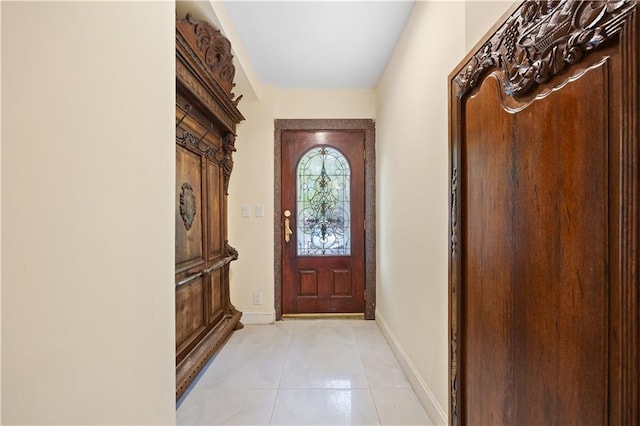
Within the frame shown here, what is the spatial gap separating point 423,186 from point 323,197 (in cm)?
155

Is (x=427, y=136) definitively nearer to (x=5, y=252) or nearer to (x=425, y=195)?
(x=425, y=195)

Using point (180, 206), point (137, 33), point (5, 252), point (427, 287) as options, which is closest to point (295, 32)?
point (180, 206)

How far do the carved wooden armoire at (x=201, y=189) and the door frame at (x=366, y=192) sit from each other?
531 mm

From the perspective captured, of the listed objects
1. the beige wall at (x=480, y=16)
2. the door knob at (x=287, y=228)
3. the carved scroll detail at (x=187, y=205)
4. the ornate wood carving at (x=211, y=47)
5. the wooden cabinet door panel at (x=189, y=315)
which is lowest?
the wooden cabinet door panel at (x=189, y=315)

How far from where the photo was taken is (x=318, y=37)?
2174 millimetres

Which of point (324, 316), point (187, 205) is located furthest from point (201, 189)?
point (324, 316)

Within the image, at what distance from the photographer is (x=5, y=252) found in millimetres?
406

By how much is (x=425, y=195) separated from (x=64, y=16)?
155cm

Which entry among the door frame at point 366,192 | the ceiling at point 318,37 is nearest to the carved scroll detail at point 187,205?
the door frame at point 366,192

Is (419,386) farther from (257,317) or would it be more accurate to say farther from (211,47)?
(211,47)

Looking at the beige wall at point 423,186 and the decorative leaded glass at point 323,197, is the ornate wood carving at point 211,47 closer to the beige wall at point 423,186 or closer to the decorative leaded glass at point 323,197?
the decorative leaded glass at point 323,197

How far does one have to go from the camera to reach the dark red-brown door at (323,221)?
307cm

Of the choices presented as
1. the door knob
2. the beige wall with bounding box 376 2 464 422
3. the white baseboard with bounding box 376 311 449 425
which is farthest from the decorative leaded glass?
the white baseboard with bounding box 376 311 449 425

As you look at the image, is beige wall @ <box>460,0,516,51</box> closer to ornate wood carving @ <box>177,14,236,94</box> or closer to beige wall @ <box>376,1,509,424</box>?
beige wall @ <box>376,1,509,424</box>
